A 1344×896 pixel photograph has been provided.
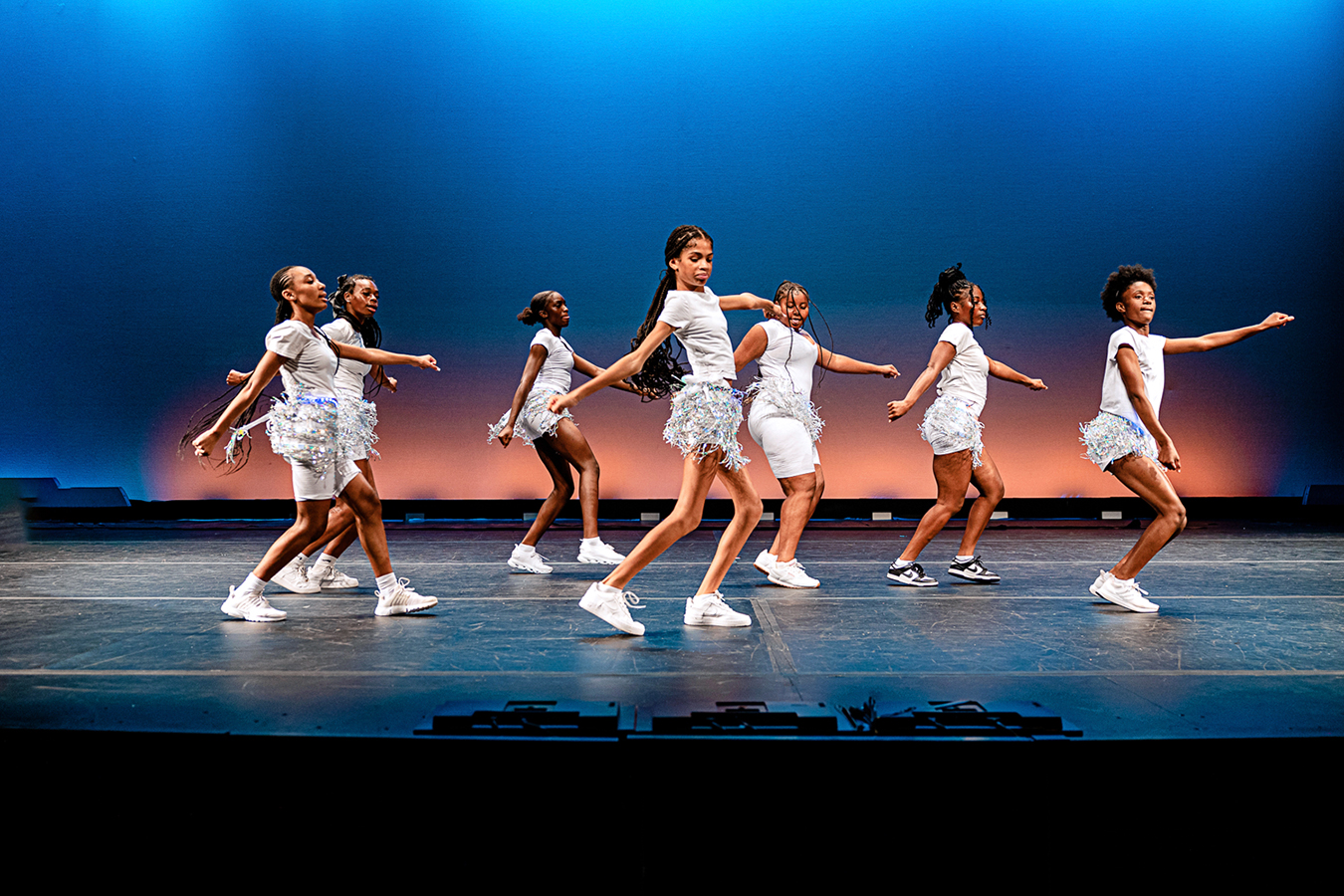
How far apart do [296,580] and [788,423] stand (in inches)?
105

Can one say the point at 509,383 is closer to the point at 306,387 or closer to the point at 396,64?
the point at 396,64

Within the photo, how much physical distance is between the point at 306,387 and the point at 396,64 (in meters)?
5.23

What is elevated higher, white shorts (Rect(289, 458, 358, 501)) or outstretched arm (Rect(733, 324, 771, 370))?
outstretched arm (Rect(733, 324, 771, 370))

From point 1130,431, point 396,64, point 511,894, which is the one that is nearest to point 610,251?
point 396,64

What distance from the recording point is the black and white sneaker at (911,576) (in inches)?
178

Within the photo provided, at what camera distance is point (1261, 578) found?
4.68 m

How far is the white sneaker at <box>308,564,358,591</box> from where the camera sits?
450 centimetres

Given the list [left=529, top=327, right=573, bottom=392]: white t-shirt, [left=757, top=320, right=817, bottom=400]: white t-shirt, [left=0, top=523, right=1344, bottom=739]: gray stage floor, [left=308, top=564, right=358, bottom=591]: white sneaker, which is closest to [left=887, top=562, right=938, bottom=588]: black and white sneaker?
[left=0, top=523, right=1344, bottom=739]: gray stage floor

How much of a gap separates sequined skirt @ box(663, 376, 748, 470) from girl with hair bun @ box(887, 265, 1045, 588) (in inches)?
58.7

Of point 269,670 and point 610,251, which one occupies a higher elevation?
point 610,251

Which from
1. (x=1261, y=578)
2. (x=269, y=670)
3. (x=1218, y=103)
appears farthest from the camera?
(x=1218, y=103)

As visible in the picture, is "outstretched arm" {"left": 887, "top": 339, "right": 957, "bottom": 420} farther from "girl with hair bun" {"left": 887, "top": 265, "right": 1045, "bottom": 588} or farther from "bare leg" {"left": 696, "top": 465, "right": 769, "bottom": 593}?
"bare leg" {"left": 696, "top": 465, "right": 769, "bottom": 593}

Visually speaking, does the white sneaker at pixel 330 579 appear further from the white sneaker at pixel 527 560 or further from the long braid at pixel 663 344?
the long braid at pixel 663 344

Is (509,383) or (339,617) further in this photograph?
(509,383)
